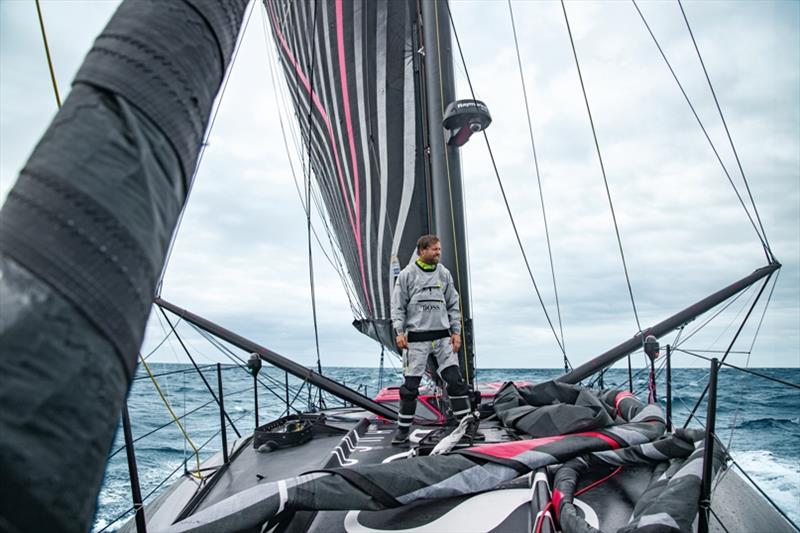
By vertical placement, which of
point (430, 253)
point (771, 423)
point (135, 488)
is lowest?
point (771, 423)

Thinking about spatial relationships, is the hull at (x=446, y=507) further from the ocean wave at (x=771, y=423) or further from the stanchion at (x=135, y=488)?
the ocean wave at (x=771, y=423)

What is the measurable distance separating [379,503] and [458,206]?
2.96 metres

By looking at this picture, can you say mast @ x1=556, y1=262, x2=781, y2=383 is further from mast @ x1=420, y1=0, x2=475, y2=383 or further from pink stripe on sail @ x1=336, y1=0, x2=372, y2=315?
pink stripe on sail @ x1=336, y1=0, x2=372, y2=315

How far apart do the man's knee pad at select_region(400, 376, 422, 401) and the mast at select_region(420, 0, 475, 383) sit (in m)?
0.88

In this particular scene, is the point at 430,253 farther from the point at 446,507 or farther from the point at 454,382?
the point at 446,507

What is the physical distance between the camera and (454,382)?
10.9 feet

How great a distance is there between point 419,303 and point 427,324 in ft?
0.54

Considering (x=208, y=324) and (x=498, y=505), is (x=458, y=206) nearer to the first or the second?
(x=208, y=324)

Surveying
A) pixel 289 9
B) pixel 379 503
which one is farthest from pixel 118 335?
pixel 289 9

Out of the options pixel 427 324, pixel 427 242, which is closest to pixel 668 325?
pixel 427 324

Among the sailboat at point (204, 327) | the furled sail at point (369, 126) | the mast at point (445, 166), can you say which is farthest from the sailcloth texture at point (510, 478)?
the furled sail at point (369, 126)

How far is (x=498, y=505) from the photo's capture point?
1761 millimetres

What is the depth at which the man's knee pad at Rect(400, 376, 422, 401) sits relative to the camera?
10.2 ft

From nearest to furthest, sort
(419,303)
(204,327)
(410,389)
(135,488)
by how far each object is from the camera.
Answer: (135,488) → (410,389) → (204,327) → (419,303)
